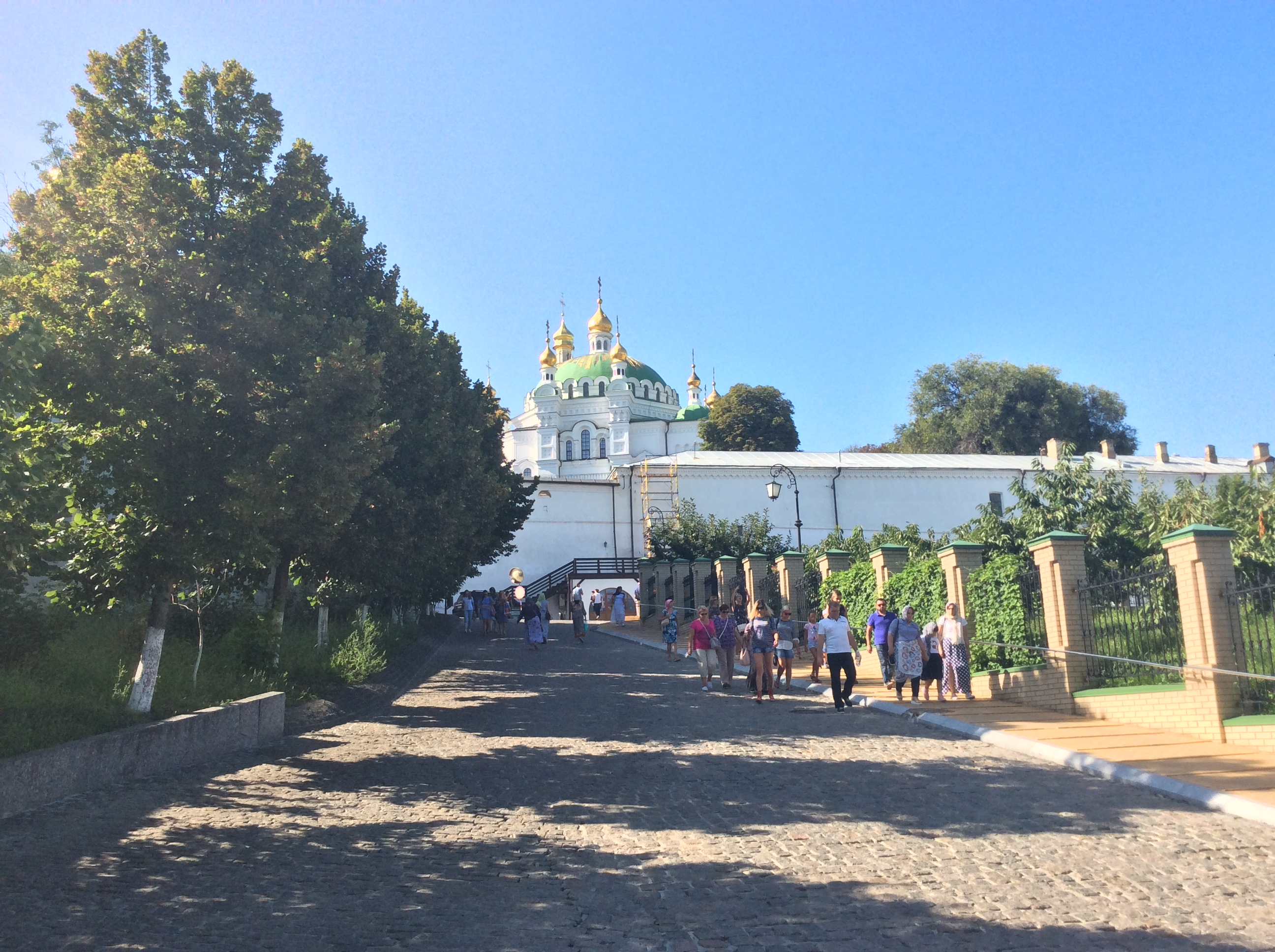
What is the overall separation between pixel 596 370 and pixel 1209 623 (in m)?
77.9

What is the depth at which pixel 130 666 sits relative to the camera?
1183 cm

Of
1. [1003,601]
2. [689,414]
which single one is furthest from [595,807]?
[689,414]

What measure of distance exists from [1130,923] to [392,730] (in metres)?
9.13

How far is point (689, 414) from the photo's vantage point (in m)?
84.1

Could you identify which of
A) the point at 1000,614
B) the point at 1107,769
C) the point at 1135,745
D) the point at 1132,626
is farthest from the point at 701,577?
the point at 1107,769

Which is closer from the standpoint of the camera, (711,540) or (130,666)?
(130,666)

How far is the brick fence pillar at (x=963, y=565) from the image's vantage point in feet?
50.6

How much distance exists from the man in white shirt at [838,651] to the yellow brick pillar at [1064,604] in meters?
2.45

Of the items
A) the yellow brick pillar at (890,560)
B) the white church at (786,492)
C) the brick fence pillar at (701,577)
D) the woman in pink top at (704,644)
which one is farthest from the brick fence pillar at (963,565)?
the white church at (786,492)

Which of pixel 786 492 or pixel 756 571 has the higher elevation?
pixel 786 492

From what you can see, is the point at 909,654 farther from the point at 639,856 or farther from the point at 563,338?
the point at 563,338

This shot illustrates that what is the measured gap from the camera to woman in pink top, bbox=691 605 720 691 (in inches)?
641

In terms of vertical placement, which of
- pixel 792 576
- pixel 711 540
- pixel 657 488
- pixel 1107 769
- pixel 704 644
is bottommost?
pixel 1107 769

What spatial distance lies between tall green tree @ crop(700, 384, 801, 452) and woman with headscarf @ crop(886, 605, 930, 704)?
56800 mm
